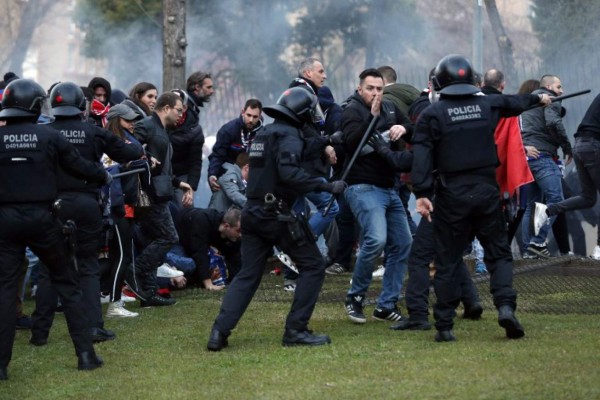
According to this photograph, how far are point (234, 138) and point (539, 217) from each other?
3337 millimetres

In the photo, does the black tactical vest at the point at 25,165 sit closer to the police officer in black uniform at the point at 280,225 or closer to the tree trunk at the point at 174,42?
the police officer in black uniform at the point at 280,225

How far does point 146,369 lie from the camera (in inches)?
317

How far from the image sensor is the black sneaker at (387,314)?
9.80 meters

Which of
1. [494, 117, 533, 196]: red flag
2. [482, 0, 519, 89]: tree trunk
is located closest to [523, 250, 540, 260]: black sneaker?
[494, 117, 533, 196]: red flag

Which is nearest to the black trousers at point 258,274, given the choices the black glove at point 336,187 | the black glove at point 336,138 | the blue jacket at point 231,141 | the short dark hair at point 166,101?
the black glove at point 336,187

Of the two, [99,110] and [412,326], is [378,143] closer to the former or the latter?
[412,326]

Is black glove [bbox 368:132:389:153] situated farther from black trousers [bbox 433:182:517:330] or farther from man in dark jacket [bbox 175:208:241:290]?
man in dark jacket [bbox 175:208:241:290]

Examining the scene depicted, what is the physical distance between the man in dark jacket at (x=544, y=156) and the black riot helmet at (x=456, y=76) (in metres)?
5.36

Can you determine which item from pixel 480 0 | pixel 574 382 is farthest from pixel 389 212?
pixel 480 0

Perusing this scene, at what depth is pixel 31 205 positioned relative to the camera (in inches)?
311

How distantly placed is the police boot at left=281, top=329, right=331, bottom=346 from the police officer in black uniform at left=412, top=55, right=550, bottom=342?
2.65 feet

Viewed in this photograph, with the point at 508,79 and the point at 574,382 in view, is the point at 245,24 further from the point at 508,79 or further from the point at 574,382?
the point at 574,382

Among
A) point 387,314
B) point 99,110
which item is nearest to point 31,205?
point 387,314

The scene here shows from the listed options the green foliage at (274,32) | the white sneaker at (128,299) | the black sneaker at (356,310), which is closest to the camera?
the black sneaker at (356,310)
